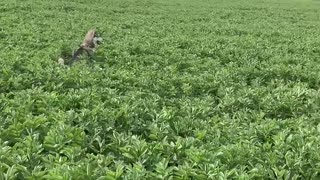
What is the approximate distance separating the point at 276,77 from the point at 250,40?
19.0 ft

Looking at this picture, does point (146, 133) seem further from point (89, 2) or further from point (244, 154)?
point (89, 2)

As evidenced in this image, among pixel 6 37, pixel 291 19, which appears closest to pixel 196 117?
pixel 6 37

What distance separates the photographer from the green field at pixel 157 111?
13.1 ft

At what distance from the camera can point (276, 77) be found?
10273mm

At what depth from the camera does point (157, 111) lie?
20.2 feet

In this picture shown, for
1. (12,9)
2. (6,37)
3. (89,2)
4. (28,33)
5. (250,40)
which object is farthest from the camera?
(89,2)

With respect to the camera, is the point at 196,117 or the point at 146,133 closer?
the point at 146,133

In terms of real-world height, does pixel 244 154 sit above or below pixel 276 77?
above

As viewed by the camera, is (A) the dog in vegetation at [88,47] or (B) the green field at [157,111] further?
(A) the dog in vegetation at [88,47]

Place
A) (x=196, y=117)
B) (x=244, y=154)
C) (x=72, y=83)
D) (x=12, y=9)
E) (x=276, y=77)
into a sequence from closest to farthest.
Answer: (x=244, y=154) < (x=196, y=117) < (x=72, y=83) < (x=276, y=77) < (x=12, y=9)

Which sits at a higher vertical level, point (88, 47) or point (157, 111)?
point (157, 111)

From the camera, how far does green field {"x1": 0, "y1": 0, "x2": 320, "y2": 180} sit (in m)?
4.01

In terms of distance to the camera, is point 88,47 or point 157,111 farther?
point 88,47

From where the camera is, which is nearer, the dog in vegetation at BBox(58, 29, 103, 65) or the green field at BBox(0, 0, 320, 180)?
the green field at BBox(0, 0, 320, 180)
